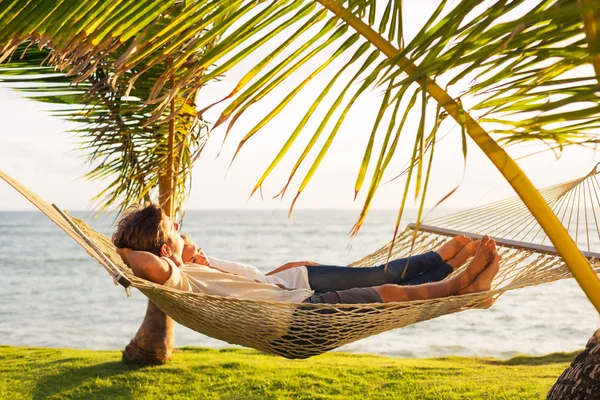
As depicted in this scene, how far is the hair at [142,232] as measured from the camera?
2455 millimetres

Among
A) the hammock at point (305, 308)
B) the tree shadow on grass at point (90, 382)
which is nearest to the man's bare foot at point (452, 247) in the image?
the hammock at point (305, 308)

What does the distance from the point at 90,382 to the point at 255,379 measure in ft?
3.29

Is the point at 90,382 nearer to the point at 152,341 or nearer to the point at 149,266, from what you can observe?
the point at 152,341

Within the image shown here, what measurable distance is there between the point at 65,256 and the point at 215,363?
15.3m

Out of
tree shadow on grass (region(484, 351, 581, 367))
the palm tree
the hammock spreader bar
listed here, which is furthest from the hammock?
tree shadow on grass (region(484, 351, 581, 367))

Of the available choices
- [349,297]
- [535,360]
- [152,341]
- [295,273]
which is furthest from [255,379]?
[535,360]

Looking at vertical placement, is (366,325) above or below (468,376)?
above

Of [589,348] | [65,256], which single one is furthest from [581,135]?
[65,256]

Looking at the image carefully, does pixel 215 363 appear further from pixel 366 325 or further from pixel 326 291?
pixel 366 325

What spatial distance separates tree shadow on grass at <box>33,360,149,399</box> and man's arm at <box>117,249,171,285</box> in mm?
1840

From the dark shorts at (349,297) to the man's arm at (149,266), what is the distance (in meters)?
0.53

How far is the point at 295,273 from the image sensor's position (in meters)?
2.68

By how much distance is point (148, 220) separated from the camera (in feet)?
8.14

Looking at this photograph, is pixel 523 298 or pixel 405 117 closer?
pixel 405 117
